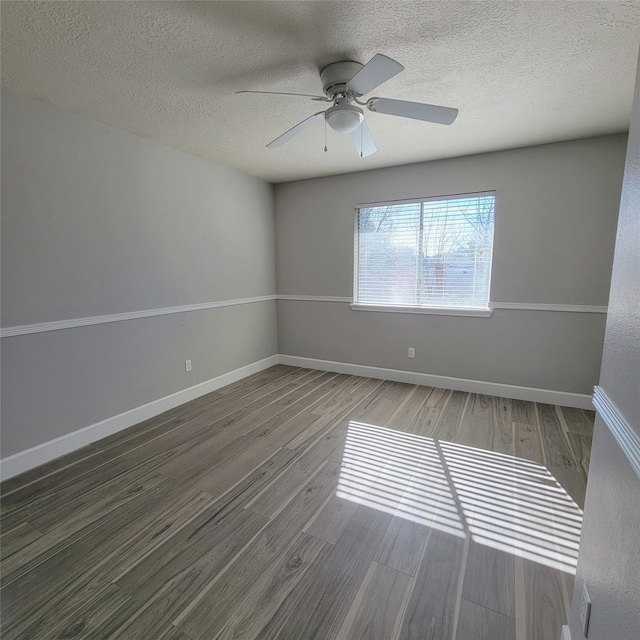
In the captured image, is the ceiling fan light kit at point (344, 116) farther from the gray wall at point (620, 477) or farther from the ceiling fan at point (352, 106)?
the gray wall at point (620, 477)

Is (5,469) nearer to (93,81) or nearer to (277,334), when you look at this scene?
(93,81)

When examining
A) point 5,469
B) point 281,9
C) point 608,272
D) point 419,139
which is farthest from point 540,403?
point 5,469

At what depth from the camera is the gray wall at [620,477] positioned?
78 centimetres

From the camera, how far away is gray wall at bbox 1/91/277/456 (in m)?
2.21

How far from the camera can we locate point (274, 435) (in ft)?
9.09

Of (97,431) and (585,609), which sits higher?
(585,609)

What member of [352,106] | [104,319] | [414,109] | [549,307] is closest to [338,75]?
[352,106]

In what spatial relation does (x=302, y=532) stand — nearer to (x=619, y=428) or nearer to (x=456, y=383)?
(x=619, y=428)

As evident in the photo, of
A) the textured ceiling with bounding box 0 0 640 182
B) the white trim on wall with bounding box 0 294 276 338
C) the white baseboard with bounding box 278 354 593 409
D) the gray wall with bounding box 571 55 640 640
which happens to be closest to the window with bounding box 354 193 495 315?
the white baseboard with bounding box 278 354 593 409

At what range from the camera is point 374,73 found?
1.57 metres

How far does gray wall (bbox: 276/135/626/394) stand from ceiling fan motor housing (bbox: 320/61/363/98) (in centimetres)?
204

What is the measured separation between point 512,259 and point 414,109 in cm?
215

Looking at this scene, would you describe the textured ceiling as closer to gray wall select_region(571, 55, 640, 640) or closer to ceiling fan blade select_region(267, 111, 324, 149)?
ceiling fan blade select_region(267, 111, 324, 149)

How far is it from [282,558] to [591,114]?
11.6ft
